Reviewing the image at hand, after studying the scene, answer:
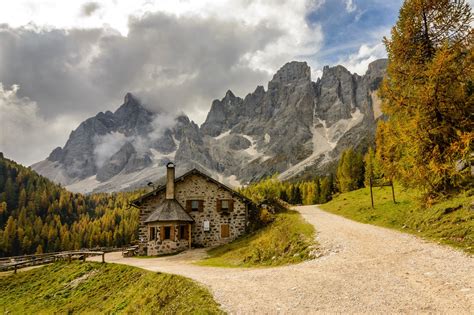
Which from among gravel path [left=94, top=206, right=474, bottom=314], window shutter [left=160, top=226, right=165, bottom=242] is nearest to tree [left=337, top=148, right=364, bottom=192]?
window shutter [left=160, top=226, right=165, bottom=242]

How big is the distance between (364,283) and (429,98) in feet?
39.8

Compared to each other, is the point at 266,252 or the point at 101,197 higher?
the point at 101,197

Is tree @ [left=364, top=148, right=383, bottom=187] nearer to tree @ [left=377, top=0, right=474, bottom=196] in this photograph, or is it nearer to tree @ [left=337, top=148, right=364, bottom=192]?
tree @ [left=377, top=0, right=474, bottom=196]

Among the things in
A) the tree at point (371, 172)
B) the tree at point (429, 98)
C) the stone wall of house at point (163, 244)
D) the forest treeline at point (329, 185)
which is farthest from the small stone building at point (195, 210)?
the tree at point (429, 98)

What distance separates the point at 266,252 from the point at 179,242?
16.7 meters

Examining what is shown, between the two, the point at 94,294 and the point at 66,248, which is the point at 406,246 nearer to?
the point at 94,294

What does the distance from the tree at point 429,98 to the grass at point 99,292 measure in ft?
46.2

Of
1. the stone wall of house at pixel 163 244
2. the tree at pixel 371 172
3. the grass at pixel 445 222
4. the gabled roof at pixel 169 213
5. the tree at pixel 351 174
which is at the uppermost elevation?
the tree at pixel 351 174

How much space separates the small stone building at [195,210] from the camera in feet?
113

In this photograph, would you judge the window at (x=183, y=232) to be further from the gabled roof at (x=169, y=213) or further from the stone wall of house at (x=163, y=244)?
the gabled roof at (x=169, y=213)

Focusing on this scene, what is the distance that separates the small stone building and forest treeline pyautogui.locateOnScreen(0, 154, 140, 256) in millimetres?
69823

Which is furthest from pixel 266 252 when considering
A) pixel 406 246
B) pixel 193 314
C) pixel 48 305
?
pixel 48 305

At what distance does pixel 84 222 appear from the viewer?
124938 mm

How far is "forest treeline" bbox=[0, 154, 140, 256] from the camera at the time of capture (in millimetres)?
104250
